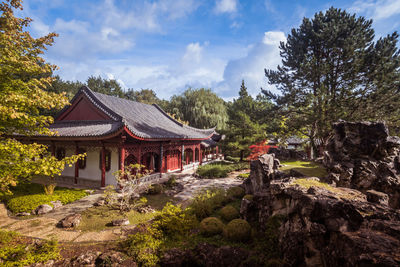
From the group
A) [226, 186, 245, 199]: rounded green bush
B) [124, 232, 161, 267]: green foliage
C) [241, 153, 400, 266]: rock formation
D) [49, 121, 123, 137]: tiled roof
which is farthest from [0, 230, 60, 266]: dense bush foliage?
[226, 186, 245, 199]: rounded green bush

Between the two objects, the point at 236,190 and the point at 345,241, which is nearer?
the point at 345,241

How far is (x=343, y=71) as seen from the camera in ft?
51.5

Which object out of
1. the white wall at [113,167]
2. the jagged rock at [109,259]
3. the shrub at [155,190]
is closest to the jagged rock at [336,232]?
the jagged rock at [109,259]

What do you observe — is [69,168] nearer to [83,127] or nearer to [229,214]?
[83,127]

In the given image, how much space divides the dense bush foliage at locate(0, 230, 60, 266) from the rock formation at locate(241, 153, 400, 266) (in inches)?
243

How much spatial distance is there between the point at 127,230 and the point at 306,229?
5773 mm

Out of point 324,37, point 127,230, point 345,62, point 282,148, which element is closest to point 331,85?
point 345,62

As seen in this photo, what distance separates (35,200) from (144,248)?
284 inches

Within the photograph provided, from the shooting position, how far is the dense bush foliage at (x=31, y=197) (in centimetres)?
862

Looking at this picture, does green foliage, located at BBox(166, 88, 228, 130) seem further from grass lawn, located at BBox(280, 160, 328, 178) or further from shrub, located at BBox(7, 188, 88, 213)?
shrub, located at BBox(7, 188, 88, 213)

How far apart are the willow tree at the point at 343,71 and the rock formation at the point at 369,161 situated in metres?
6.82

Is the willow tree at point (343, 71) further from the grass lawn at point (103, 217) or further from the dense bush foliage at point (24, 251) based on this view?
the dense bush foliage at point (24, 251)

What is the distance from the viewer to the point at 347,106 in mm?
14938

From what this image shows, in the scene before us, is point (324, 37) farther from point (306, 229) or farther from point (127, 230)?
point (127, 230)
